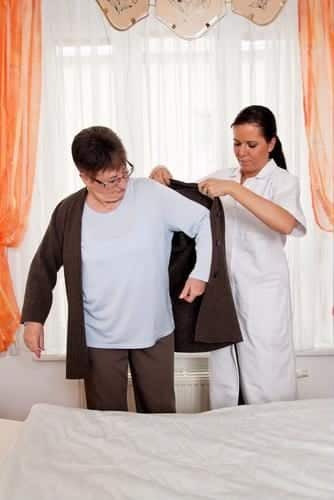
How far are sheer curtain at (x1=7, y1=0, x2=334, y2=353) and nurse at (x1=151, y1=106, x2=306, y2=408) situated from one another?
1.79 feet

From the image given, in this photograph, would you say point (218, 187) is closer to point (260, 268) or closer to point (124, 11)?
point (260, 268)

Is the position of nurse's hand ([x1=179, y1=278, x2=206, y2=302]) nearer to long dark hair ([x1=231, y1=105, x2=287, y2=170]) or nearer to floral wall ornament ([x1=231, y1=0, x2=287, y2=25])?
long dark hair ([x1=231, y1=105, x2=287, y2=170])

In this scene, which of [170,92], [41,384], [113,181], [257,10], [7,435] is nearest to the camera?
[7,435]

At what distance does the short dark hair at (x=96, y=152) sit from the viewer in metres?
1.69

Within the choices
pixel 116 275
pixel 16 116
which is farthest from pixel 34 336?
pixel 16 116

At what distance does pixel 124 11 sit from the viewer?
2.42 meters

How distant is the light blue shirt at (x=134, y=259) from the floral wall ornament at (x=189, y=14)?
3.00 ft

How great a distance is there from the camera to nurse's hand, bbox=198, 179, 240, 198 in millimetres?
1824

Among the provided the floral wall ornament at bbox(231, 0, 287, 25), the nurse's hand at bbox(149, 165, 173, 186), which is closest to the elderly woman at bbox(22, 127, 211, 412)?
the nurse's hand at bbox(149, 165, 173, 186)

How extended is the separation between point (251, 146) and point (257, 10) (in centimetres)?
77

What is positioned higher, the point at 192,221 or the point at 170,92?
the point at 170,92

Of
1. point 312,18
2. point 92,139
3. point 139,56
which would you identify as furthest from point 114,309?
point 312,18

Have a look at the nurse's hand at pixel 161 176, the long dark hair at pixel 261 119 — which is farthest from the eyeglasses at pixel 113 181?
the long dark hair at pixel 261 119

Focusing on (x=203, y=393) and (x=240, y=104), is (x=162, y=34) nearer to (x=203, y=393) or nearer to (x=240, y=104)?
(x=240, y=104)
